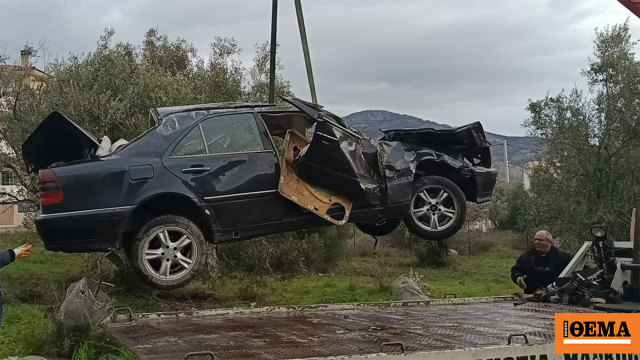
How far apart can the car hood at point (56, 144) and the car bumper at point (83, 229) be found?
60 centimetres

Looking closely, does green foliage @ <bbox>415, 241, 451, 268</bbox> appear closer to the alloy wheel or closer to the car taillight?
the alloy wheel

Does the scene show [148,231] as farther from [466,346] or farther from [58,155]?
[466,346]

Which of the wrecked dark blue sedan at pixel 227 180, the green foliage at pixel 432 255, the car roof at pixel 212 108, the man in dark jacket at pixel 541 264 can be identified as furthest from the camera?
the green foliage at pixel 432 255

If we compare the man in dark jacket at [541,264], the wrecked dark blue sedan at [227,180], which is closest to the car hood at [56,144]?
the wrecked dark blue sedan at [227,180]

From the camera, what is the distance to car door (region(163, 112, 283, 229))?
4965 millimetres

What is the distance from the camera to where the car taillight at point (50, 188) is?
4.58 meters

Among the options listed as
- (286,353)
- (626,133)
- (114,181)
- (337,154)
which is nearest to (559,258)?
(337,154)

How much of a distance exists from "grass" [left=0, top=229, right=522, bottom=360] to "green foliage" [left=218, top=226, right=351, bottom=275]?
25 cm

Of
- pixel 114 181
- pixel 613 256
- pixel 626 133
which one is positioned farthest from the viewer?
pixel 626 133

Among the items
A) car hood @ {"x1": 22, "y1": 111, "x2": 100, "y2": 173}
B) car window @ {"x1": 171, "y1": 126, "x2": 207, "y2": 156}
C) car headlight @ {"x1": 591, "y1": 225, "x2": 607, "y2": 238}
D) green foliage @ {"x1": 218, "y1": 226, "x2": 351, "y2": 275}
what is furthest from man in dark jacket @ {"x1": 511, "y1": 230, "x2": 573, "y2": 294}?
green foliage @ {"x1": 218, "y1": 226, "x2": 351, "y2": 275}

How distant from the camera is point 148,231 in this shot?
15.8 feet

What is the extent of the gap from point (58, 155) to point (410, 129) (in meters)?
2.87

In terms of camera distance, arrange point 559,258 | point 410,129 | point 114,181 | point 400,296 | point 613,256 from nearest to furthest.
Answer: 1. point 114,181
2. point 410,129
3. point 613,256
4. point 559,258
5. point 400,296

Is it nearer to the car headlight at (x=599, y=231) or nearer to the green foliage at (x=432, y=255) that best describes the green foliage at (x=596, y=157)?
the green foliage at (x=432, y=255)
